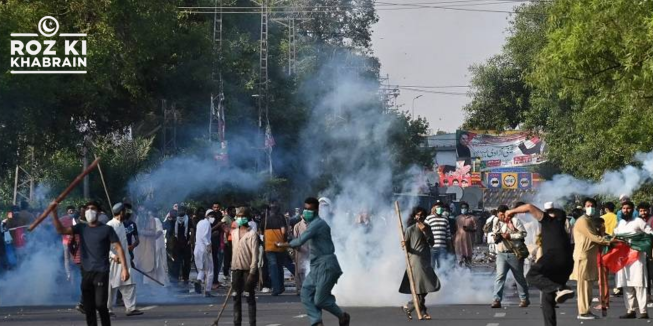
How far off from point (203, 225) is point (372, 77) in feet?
122

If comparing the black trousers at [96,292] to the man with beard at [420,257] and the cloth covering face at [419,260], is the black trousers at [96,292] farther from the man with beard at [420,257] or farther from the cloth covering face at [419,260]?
the cloth covering face at [419,260]

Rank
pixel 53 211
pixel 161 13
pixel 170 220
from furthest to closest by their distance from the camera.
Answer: pixel 161 13 → pixel 170 220 → pixel 53 211

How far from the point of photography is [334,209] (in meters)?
28.9

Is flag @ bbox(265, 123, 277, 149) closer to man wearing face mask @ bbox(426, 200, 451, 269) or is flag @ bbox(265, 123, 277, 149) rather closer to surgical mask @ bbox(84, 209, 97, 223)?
man wearing face mask @ bbox(426, 200, 451, 269)

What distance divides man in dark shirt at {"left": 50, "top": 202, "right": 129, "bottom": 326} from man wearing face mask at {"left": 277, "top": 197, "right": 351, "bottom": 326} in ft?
6.41

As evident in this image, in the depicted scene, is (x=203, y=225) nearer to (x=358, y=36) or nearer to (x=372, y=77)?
(x=372, y=77)

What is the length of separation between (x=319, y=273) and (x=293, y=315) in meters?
5.02

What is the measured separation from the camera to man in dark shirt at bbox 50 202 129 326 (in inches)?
642

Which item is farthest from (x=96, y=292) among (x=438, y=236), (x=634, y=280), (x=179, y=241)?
(x=179, y=241)

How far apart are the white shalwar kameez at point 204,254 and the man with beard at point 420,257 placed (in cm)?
576

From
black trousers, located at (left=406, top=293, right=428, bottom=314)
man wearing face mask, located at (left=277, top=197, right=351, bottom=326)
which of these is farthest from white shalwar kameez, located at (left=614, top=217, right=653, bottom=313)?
man wearing face mask, located at (left=277, top=197, right=351, bottom=326)

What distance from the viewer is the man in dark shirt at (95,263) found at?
16.3 meters

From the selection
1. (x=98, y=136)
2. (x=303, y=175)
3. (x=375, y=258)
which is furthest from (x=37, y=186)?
(x=375, y=258)

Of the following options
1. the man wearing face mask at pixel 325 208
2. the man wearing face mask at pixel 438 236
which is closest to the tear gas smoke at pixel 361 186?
the man wearing face mask at pixel 325 208
